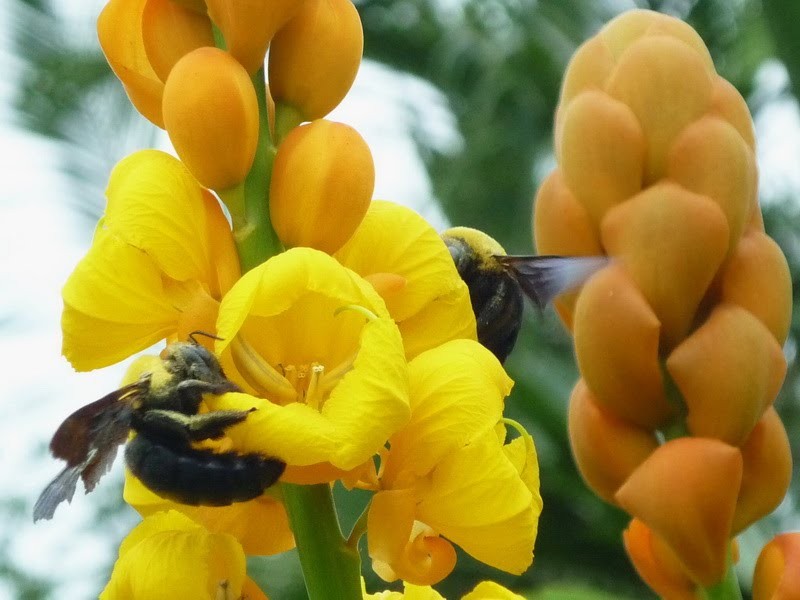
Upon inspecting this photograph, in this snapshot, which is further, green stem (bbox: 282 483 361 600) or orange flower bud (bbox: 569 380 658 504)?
orange flower bud (bbox: 569 380 658 504)

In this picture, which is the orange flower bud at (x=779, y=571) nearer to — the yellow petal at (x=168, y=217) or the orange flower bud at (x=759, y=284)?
the orange flower bud at (x=759, y=284)

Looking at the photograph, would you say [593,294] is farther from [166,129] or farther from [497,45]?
[497,45]

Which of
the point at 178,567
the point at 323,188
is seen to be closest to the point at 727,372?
the point at 323,188

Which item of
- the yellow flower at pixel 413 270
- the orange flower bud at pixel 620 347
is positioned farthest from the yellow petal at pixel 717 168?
the yellow flower at pixel 413 270

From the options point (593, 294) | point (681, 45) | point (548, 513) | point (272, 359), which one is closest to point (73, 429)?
point (272, 359)

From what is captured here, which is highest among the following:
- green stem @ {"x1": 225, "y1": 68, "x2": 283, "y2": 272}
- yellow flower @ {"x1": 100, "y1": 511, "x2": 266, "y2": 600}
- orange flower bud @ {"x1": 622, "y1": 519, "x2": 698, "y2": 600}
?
green stem @ {"x1": 225, "y1": 68, "x2": 283, "y2": 272}

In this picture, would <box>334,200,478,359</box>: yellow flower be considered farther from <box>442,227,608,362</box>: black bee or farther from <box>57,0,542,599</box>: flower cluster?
<box>442,227,608,362</box>: black bee

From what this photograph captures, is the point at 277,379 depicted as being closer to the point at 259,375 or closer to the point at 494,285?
the point at 259,375

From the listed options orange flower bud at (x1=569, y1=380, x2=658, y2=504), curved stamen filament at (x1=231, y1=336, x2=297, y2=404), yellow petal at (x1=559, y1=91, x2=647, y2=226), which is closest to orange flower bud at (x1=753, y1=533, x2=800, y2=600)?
orange flower bud at (x1=569, y1=380, x2=658, y2=504)
